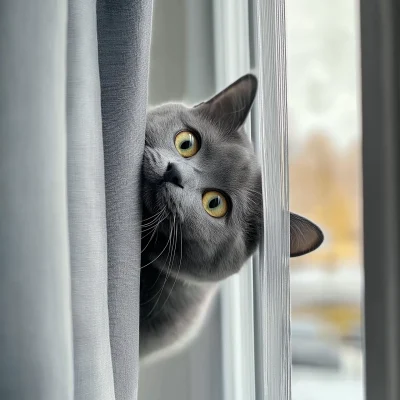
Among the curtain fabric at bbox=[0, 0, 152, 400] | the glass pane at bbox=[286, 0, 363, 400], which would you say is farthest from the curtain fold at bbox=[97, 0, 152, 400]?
the glass pane at bbox=[286, 0, 363, 400]

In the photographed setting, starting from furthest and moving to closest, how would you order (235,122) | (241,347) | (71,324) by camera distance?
(235,122) < (241,347) < (71,324)

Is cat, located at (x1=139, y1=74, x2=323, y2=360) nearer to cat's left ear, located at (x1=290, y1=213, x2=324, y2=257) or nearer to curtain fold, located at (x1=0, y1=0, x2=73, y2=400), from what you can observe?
cat's left ear, located at (x1=290, y1=213, x2=324, y2=257)

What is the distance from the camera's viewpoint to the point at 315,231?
2.23ft

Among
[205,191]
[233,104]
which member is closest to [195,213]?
[205,191]

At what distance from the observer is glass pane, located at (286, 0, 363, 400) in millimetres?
782

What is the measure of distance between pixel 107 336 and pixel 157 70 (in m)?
0.37

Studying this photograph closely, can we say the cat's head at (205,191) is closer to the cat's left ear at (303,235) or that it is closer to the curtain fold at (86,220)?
the cat's left ear at (303,235)

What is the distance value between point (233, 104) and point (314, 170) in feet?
0.64

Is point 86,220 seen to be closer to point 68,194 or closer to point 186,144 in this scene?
Answer: point 68,194

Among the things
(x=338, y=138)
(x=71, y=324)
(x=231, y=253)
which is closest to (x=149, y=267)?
(x=231, y=253)

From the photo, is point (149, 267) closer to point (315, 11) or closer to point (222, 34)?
point (222, 34)

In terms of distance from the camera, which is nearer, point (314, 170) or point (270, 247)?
point (270, 247)

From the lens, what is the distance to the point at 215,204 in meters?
0.72

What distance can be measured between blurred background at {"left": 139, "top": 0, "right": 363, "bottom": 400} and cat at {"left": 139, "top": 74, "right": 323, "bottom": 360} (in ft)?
0.12
